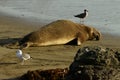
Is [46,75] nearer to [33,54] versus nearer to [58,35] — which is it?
[33,54]

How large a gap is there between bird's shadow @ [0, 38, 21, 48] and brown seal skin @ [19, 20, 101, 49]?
0.15 metres

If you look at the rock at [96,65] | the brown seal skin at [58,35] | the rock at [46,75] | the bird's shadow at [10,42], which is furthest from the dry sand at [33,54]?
the rock at [96,65]

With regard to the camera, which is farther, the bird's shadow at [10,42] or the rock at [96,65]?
the bird's shadow at [10,42]

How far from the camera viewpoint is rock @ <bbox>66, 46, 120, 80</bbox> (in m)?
5.70

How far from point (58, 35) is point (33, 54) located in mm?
1711

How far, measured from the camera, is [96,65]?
19.7ft

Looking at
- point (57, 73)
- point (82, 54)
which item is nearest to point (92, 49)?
point (82, 54)

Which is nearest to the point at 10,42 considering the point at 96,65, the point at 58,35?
the point at 58,35

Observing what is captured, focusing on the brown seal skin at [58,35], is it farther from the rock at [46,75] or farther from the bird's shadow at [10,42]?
the rock at [46,75]

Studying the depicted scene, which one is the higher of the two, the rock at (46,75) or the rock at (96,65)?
the rock at (96,65)

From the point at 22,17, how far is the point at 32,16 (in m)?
0.48

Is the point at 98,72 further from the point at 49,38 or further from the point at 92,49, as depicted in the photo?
the point at 49,38

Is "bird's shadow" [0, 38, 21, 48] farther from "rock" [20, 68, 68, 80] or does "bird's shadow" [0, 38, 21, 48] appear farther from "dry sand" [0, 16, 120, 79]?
"rock" [20, 68, 68, 80]

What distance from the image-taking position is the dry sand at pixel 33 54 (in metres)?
8.62
